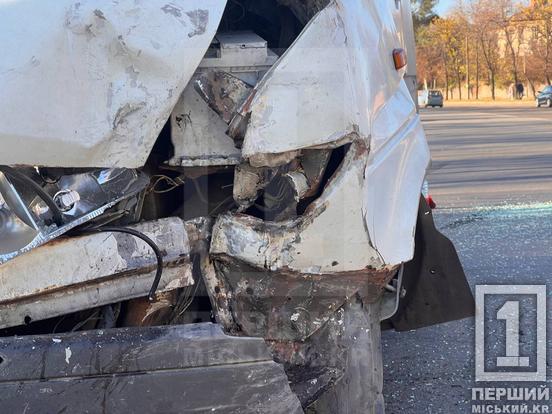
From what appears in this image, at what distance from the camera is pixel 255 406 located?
7.41ft

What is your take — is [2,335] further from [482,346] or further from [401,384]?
[482,346]

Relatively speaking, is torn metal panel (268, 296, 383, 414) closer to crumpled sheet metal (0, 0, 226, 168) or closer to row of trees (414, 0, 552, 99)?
crumpled sheet metal (0, 0, 226, 168)

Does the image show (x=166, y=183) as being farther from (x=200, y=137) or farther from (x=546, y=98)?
(x=546, y=98)

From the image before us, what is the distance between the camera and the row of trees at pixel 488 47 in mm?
56219

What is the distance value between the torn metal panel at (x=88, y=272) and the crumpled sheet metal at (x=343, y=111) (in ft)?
1.39

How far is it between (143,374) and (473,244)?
16.3ft

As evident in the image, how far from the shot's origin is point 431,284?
395 centimetres

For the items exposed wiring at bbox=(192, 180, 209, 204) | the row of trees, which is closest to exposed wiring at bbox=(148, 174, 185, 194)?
exposed wiring at bbox=(192, 180, 209, 204)

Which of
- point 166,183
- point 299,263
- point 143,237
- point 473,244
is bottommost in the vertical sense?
point 473,244

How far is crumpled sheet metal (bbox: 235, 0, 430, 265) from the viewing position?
2350mm

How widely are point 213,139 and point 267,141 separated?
24 centimetres

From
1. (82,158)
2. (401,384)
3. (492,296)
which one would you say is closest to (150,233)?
(82,158)

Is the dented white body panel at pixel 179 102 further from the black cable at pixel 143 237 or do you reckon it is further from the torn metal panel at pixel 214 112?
the black cable at pixel 143 237

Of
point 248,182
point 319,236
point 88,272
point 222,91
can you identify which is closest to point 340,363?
point 319,236
